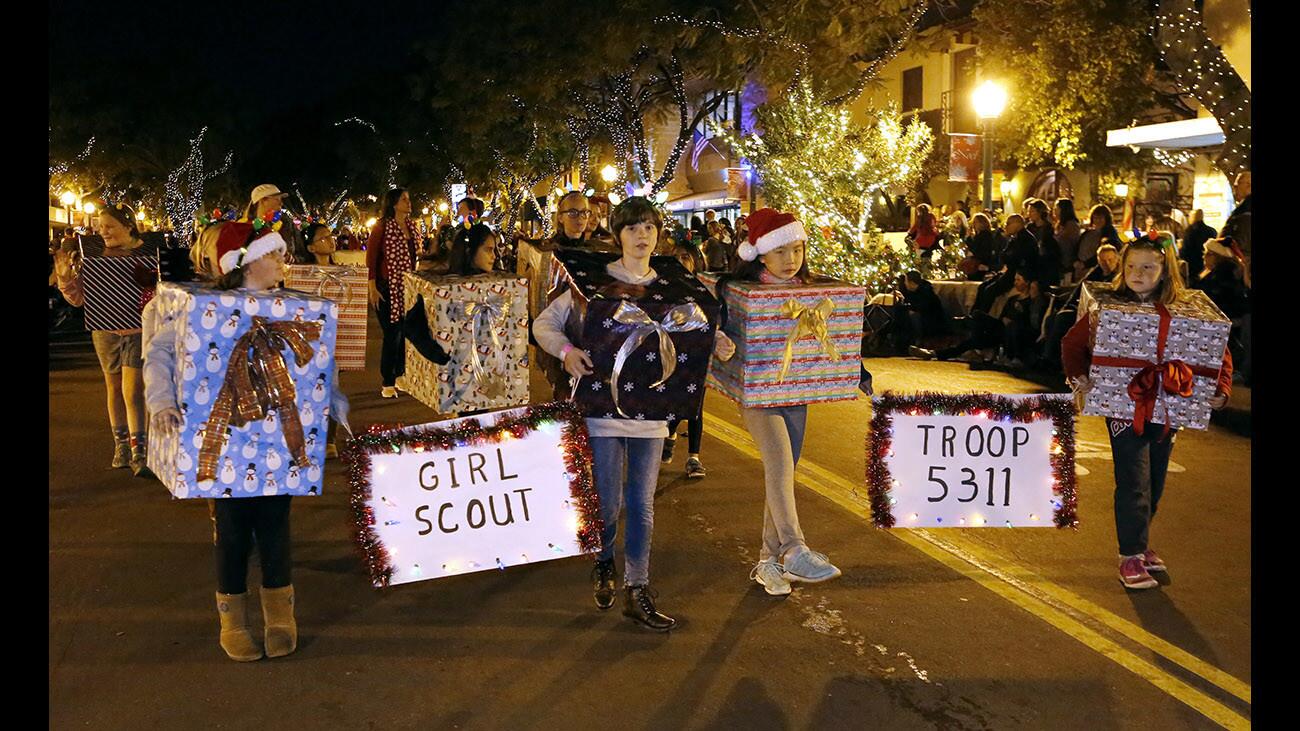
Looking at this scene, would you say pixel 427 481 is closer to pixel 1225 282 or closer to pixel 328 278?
pixel 328 278

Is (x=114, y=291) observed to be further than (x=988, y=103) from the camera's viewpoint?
No

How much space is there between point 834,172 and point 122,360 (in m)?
14.1

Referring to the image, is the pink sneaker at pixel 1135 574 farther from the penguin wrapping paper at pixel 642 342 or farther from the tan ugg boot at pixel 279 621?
the tan ugg boot at pixel 279 621

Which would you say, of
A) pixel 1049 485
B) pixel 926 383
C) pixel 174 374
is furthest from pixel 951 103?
pixel 174 374

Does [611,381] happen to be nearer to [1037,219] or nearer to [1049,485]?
[1049,485]

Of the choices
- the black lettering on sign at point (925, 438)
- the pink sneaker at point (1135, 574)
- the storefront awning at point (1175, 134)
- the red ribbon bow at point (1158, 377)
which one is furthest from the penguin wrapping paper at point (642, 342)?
the storefront awning at point (1175, 134)

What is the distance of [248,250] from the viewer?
495cm

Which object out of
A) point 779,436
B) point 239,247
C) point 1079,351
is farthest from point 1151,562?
point 239,247

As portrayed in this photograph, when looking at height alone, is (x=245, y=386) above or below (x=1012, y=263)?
below

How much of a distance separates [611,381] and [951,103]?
3142 cm

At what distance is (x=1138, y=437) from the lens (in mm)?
Result: 6000

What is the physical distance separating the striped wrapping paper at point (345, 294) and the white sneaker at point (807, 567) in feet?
14.5

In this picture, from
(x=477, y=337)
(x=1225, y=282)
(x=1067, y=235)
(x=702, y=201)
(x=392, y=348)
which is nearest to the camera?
(x=477, y=337)

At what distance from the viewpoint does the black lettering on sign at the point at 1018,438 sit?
6059mm
